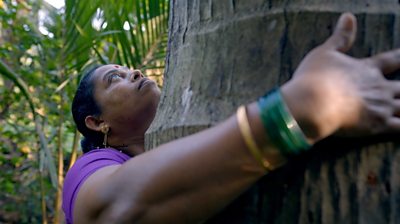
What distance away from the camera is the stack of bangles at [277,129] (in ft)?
2.45

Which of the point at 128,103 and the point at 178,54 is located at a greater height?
the point at 178,54

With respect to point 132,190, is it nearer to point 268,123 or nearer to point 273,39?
point 268,123

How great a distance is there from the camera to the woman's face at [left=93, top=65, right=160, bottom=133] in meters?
1.82

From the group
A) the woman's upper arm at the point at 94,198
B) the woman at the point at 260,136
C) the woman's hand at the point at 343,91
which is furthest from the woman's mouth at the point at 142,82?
the woman's hand at the point at 343,91

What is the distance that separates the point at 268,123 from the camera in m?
0.75

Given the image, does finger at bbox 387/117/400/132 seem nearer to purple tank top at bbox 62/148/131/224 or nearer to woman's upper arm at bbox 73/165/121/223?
woman's upper arm at bbox 73/165/121/223

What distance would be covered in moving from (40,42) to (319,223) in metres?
3.20

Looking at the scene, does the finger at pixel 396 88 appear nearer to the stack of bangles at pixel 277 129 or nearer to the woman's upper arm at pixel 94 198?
the stack of bangles at pixel 277 129

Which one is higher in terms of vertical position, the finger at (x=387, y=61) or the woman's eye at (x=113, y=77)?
the finger at (x=387, y=61)

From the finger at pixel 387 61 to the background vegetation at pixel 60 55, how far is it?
198 centimetres

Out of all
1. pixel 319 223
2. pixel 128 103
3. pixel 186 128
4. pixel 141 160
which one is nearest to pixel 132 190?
pixel 141 160

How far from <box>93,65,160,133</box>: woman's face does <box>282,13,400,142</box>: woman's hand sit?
107 centimetres

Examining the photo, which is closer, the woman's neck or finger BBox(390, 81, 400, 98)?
finger BBox(390, 81, 400, 98)

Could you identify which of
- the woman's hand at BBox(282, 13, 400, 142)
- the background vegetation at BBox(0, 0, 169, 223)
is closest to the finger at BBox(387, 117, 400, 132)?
the woman's hand at BBox(282, 13, 400, 142)
